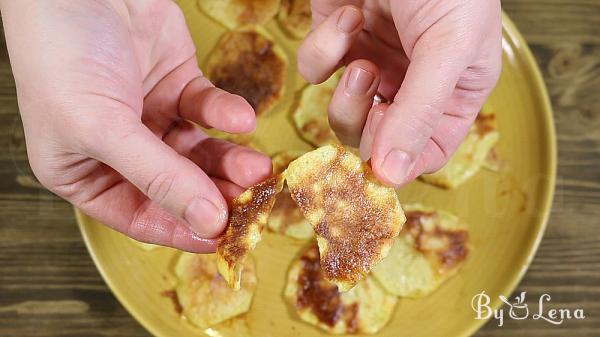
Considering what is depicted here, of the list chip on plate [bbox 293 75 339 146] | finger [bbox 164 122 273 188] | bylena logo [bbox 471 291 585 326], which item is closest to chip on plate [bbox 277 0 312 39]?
chip on plate [bbox 293 75 339 146]

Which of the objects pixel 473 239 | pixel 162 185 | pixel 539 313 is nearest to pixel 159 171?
pixel 162 185

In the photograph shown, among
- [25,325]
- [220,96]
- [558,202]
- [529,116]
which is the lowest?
[25,325]

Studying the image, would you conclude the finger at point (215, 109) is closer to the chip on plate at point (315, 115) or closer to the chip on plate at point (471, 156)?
the chip on plate at point (315, 115)

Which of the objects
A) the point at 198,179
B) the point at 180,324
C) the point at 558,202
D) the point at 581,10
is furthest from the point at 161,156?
the point at 581,10

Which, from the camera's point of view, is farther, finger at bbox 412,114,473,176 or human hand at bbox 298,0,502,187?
finger at bbox 412,114,473,176

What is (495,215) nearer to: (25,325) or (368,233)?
(368,233)

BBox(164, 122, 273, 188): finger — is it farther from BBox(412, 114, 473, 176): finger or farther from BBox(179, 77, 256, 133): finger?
BBox(412, 114, 473, 176): finger

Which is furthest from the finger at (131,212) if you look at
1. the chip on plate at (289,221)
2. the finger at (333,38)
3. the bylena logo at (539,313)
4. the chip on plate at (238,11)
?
the bylena logo at (539,313)
